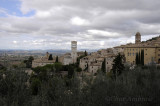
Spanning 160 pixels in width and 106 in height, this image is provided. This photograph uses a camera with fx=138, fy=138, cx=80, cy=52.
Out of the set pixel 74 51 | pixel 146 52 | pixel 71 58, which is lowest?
pixel 71 58

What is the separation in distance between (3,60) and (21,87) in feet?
5.24

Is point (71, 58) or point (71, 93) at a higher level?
point (71, 93)

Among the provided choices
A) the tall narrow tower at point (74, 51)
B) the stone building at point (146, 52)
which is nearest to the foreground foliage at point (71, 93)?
the stone building at point (146, 52)

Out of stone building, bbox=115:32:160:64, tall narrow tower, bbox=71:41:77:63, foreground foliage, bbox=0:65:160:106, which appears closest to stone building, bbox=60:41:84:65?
tall narrow tower, bbox=71:41:77:63

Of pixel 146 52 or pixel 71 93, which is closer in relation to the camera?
pixel 71 93

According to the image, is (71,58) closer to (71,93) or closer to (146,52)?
(146,52)

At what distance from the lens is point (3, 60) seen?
6113 mm

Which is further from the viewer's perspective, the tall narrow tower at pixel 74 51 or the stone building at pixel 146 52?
the tall narrow tower at pixel 74 51

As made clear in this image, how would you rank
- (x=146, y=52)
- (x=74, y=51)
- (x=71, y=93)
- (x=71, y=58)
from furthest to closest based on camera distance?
(x=74, y=51) → (x=71, y=58) → (x=146, y=52) → (x=71, y=93)

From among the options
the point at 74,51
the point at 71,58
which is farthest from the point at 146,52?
the point at 74,51

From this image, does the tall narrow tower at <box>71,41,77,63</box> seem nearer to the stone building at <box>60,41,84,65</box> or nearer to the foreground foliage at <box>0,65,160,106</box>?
the stone building at <box>60,41,84,65</box>

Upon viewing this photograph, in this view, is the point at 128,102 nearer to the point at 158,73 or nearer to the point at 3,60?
the point at 158,73

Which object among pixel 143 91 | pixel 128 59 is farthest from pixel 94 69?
pixel 143 91

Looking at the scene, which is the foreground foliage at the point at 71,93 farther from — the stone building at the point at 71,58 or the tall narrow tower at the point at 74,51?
the tall narrow tower at the point at 74,51
